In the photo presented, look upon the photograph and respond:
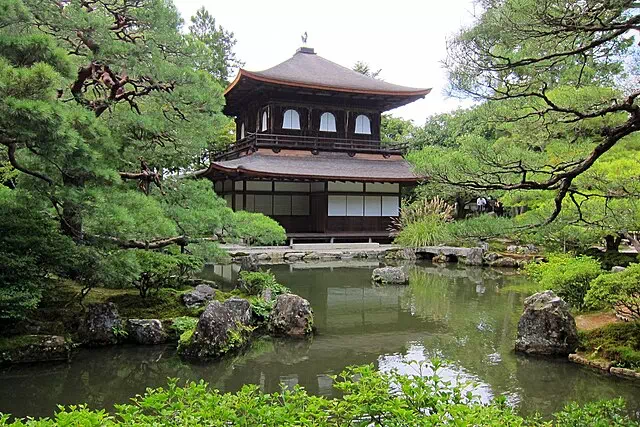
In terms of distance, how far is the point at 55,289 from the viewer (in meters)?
7.10

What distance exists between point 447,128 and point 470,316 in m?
20.9

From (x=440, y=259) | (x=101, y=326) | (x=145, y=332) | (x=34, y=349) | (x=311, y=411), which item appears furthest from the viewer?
(x=440, y=259)

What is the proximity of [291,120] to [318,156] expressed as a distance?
1.71 metres

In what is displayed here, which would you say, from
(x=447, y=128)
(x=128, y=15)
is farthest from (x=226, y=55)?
(x=128, y=15)

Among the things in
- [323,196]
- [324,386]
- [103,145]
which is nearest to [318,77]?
[323,196]

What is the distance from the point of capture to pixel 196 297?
7676 mm

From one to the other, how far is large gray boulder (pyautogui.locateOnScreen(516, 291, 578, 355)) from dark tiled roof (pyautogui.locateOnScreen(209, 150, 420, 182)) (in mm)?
10557

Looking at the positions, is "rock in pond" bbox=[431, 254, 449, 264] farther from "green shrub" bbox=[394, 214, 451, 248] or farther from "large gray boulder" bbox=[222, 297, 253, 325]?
"large gray boulder" bbox=[222, 297, 253, 325]

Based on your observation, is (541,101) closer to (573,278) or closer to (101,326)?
(573,278)

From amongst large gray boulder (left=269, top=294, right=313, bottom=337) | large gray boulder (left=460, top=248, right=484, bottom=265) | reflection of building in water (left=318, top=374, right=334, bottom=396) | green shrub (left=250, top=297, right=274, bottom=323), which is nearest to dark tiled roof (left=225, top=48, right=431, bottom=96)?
large gray boulder (left=460, top=248, right=484, bottom=265)

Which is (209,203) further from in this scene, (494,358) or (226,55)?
(226,55)

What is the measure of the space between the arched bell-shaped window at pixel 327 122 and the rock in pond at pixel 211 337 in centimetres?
1466

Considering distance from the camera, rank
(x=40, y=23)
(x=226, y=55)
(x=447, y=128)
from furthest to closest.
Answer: (x=226, y=55) → (x=447, y=128) → (x=40, y=23)

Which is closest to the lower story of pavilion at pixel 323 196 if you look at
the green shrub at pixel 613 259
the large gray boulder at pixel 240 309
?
the green shrub at pixel 613 259
